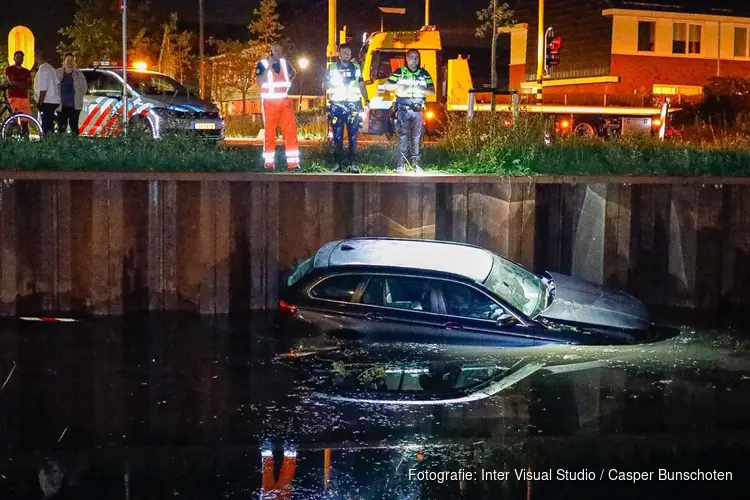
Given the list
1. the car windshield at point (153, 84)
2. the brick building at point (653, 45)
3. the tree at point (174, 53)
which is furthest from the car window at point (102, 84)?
the brick building at point (653, 45)

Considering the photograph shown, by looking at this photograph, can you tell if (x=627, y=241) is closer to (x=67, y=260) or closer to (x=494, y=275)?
(x=494, y=275)

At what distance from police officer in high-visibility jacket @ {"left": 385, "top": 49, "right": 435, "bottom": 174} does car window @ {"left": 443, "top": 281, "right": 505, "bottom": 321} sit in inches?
183

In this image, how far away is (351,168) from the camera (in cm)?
1399

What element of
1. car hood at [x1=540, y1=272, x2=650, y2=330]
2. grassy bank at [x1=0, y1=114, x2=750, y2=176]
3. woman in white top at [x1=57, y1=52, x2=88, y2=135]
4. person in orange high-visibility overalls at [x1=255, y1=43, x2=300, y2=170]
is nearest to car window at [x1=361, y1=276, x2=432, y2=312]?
car hood at [x1=540, y1=272, x2=650, y2=330]

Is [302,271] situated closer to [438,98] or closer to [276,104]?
[276,104]

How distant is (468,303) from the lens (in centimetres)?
952

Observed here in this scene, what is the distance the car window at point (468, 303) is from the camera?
948 cm

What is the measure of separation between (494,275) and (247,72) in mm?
36100

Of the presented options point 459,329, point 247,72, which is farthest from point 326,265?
point 247,72

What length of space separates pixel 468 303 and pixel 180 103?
9.82 m

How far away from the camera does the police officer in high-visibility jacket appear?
14094 mm

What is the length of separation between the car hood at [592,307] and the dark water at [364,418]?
0.91ft

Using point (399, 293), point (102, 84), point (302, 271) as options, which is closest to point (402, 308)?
point (399, 293)

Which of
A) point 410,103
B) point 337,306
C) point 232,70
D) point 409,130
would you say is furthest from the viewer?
point 232,70
